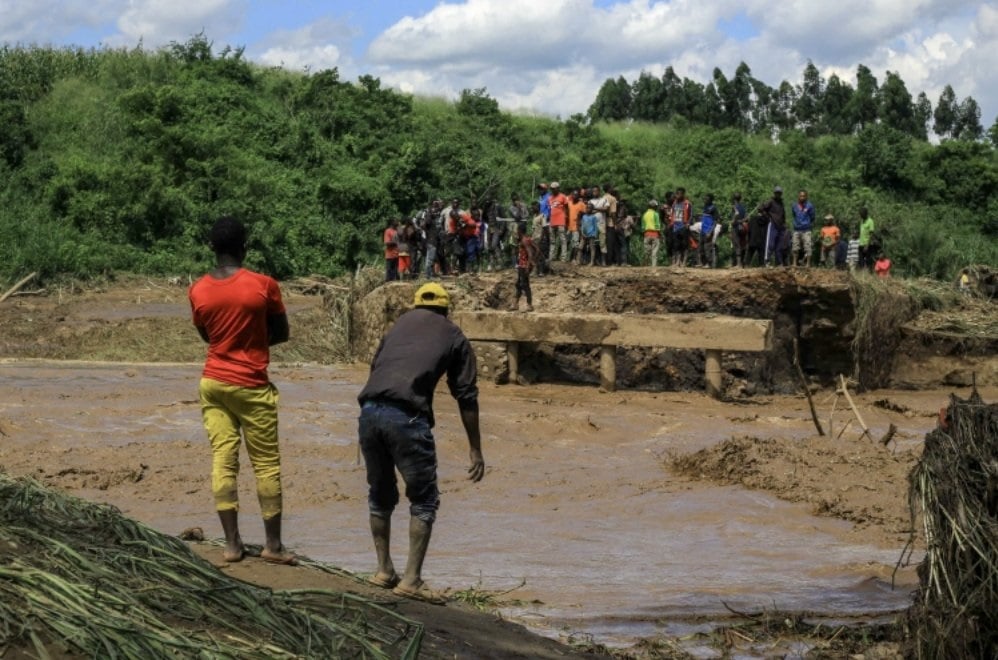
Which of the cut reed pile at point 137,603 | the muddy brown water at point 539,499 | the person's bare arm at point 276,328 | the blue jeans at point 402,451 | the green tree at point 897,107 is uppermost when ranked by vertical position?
the green tree at point 897,107

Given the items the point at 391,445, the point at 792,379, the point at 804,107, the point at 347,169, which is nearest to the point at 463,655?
the point at 391,445

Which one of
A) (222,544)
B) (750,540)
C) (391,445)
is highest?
(391,445)

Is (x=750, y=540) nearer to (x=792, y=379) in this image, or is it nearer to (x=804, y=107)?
(x=792, y=379)

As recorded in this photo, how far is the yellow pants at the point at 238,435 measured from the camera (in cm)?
736

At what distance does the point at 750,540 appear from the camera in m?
11.6

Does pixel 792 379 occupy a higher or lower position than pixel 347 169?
lower

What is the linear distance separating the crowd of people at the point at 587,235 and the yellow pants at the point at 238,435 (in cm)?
1604

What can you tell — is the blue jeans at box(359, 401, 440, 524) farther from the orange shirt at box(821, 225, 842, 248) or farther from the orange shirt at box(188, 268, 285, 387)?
the orange shirt at box(821, 225, 842, 248)

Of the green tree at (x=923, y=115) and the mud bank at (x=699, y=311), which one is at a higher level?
the green tree at (x=923, y=115)

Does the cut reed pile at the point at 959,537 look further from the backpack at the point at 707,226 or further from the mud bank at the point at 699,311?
the backpack at the point at 707,226

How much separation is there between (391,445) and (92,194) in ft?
85.9

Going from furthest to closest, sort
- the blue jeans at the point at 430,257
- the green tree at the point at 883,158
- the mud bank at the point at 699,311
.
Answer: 1. the green tree at the point at 883,158
2. the blue jeans at the point at 430,257
3. the mud bank at the point at 699,311

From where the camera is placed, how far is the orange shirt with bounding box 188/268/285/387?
24.1ft

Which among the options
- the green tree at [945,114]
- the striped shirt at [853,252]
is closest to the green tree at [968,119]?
the green tree at [945,114]
